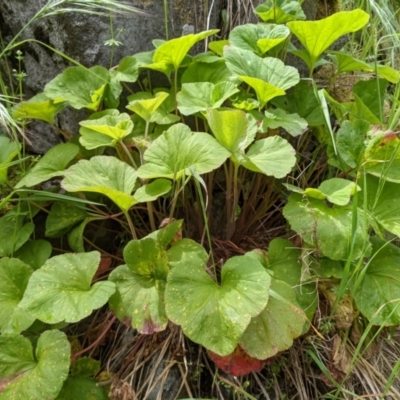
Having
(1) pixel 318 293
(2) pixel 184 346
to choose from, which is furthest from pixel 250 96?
(2) pixel 184 346

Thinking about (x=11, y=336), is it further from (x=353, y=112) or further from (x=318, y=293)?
(x=353, y=112)

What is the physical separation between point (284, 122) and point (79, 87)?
55cm

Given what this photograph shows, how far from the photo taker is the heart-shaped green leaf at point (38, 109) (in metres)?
1.14

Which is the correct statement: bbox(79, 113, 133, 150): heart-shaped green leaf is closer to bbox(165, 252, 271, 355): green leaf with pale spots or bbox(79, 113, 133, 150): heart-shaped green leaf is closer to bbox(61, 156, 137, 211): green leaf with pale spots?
bbox(61, 156, 137, 211): green leaf with pale spots

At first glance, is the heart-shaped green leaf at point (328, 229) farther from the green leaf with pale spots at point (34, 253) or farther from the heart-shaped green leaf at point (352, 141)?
the green leaf with pale spots at point (34, 253)

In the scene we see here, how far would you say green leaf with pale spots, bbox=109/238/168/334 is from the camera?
0.91 metres

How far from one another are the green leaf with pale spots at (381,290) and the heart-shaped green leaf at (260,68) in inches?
17.9

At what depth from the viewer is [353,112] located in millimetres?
1258

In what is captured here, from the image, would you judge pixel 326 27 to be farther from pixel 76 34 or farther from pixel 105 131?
pixel 76 34

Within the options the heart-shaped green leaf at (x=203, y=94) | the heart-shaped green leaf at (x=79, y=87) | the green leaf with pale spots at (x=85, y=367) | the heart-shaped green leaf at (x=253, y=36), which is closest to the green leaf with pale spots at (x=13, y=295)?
the green leaf with pale spots at (x=85, y=367)

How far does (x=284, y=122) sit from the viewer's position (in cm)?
110

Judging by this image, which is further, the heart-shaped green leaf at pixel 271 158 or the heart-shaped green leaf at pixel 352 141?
the heart-shaped green leaf at pixel 352 141

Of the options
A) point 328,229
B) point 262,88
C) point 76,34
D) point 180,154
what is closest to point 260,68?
point 262,88

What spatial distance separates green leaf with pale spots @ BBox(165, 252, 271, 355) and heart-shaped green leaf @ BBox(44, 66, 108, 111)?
523 millimetres
